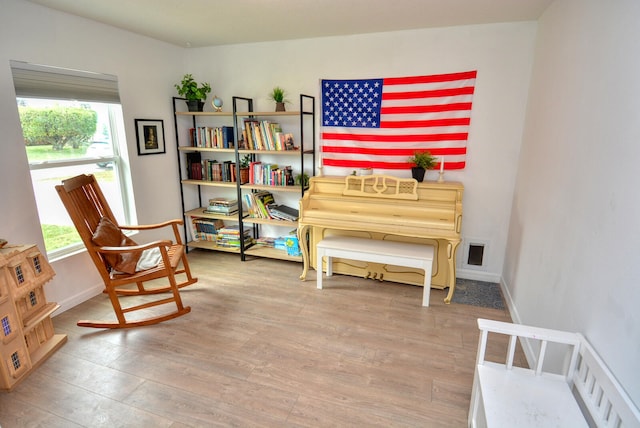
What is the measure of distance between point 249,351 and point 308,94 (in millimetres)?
2580

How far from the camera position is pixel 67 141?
2.85 m

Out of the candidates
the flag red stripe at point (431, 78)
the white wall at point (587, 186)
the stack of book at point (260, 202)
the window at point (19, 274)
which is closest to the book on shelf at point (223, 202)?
the stack of book at point (260, 202)

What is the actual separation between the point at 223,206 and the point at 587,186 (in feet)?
11.2

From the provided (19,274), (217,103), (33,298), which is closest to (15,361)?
(33,298)

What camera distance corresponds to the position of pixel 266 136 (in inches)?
139

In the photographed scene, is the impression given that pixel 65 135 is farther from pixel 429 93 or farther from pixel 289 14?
pixel 429 93

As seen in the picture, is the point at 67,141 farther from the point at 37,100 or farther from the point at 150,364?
the point at 150,364

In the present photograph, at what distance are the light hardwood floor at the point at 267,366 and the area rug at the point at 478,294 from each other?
114mm

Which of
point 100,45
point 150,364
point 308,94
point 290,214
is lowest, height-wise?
point 150,364

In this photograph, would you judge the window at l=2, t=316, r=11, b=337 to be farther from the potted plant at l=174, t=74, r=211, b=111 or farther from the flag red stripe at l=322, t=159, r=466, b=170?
the flag red stripe at l=322, t=159, r=466, b=170

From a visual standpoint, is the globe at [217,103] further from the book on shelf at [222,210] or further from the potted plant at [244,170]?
the book on shelf at [222,210]

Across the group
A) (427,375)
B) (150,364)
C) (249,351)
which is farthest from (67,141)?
(427,375)

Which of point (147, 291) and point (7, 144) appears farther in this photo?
point (147, 291)

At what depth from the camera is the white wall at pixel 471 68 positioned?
9.56ft
